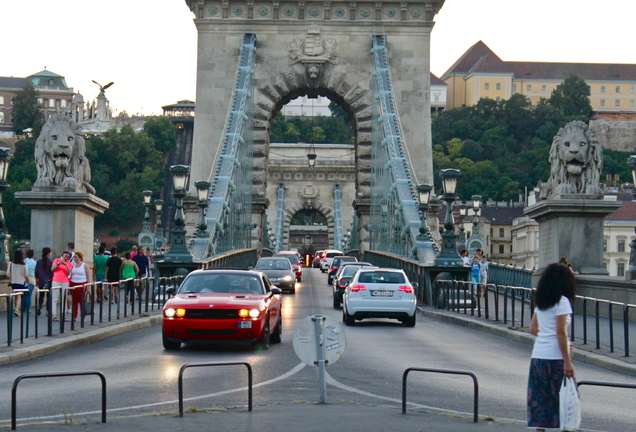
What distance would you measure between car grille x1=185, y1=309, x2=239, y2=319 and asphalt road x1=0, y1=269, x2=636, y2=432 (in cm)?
57

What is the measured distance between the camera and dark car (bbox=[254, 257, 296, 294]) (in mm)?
39656

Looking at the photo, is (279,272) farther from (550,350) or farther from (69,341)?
(550,350)

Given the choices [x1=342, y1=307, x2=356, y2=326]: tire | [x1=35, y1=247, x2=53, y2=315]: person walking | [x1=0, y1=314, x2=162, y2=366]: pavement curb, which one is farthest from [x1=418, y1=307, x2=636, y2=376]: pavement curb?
[x1=35, y1=247, x2=53, y2=315]: person walking

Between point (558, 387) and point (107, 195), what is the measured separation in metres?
148

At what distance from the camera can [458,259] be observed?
1236 inches

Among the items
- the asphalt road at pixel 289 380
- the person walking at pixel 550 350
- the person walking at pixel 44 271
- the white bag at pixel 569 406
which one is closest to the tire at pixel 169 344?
the asphalt road at pixel 289 380

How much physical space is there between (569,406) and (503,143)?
539 feet

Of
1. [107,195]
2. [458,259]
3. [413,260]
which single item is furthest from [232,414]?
[107,195]

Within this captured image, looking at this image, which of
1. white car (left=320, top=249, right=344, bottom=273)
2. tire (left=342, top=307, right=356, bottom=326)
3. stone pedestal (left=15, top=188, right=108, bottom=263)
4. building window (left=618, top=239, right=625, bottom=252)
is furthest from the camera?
building window (left=618, top=239, right=625, bottom=252)

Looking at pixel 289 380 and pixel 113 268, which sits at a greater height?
pixel 113 268

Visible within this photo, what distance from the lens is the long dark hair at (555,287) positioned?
29.4ft

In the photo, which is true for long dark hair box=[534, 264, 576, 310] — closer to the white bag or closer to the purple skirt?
the purple skirt

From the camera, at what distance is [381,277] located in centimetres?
2517

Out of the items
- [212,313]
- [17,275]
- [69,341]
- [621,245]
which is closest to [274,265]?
[17,275]
